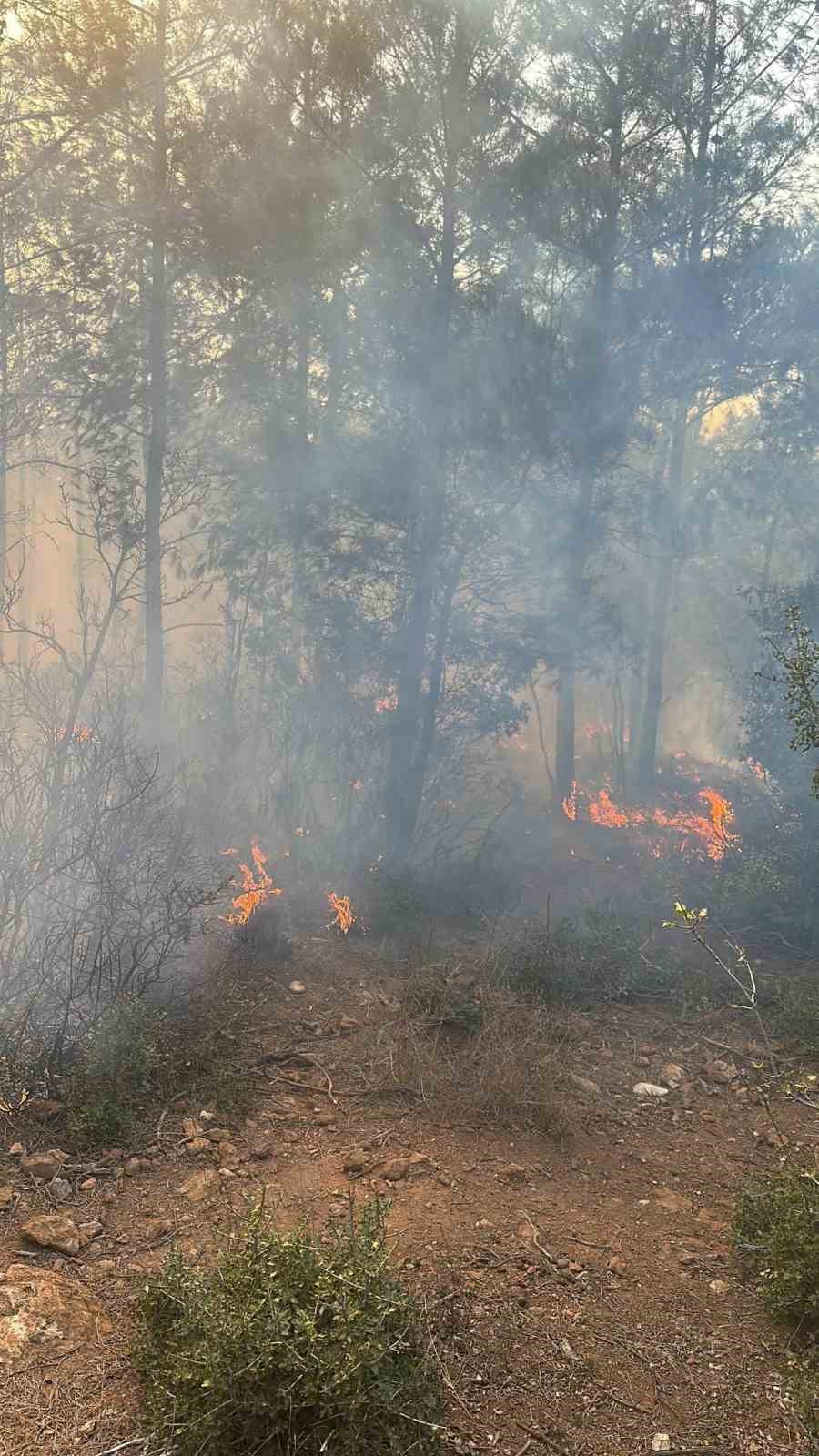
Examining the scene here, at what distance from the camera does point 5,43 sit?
9.74 metres

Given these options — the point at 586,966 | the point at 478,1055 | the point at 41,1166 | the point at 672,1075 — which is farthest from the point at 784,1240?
the point at 586,966

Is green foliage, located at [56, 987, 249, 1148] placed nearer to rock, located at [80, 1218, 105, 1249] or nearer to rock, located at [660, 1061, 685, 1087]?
rock, located at [80, 1218, 105, 1249]

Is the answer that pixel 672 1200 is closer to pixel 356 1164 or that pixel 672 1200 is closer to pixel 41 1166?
pixel 356 1164

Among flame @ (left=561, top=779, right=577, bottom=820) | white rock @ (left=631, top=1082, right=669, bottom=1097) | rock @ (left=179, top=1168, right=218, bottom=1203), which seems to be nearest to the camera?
rock @ (left=179, top=1168, right=218, bottom=1203)

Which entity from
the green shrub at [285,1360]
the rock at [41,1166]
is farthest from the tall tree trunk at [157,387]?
the green shrub at [285,1360]

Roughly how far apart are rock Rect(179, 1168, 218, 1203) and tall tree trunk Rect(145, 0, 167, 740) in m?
8.97

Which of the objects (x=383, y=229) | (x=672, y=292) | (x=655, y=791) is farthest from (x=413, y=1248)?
(x=655, y=791)

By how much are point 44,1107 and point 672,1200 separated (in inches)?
130

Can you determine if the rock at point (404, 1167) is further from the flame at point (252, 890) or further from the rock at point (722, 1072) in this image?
the flame at point (252, 890)

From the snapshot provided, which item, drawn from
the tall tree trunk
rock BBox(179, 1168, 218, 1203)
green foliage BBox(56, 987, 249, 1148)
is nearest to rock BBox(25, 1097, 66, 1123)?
green foliage BBox(56, 987, 249, 1148)

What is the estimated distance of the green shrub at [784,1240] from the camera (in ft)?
12.8

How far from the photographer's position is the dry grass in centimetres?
577

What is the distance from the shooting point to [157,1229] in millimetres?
4426

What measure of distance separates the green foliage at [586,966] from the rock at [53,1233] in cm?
409
